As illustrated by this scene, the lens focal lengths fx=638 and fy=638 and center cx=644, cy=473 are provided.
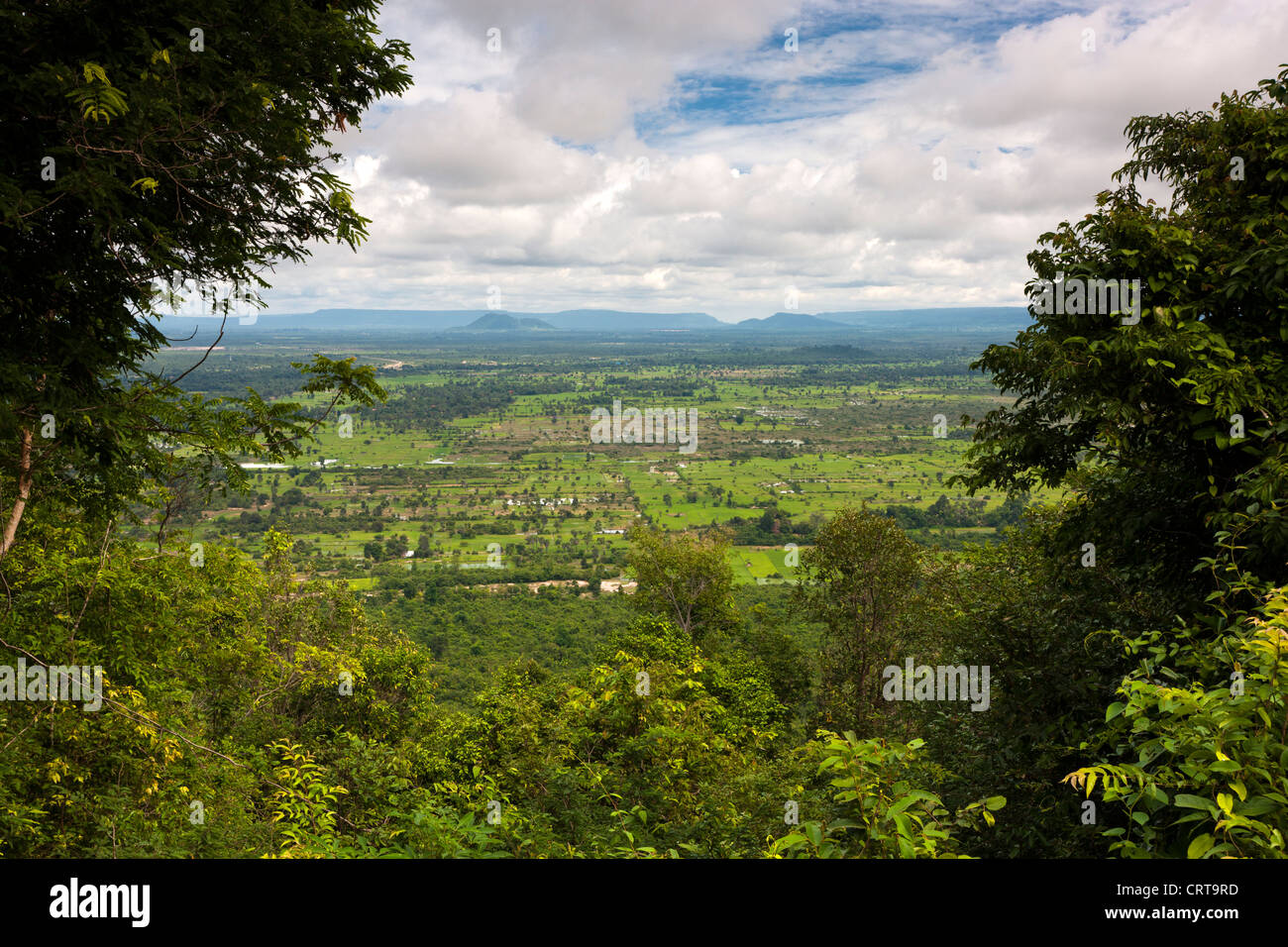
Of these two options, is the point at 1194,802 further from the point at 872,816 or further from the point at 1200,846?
the point at 872,816

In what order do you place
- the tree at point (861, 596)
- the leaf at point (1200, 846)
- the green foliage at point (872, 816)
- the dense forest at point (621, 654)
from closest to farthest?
the leaf at point (1200, 846), the green foliage at point (872, 816), the dense forest at point (621, 654), the tree at point (861, 596)

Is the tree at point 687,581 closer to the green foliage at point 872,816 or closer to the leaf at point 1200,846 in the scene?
the green foliage at point 872,816

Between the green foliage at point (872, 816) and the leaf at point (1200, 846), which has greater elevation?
the leaf at point (1200, 846)

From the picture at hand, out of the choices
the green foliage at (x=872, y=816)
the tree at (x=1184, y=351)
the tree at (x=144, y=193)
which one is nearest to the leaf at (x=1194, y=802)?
the green foliage at (x=872, y=816)

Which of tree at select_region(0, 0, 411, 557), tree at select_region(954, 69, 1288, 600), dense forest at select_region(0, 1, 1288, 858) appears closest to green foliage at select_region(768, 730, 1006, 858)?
dense forest at select_region(0, 1, 1288, 858)
